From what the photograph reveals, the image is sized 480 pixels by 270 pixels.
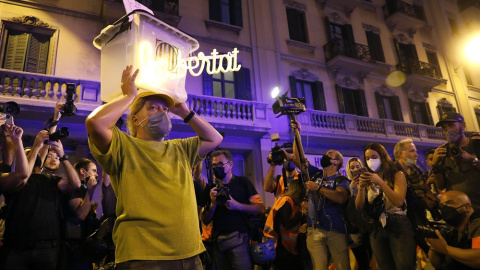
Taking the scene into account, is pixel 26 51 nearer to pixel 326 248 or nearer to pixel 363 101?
pixel 326 248

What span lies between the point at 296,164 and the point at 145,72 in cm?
290

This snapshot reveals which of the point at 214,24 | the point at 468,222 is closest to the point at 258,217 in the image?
the point at 468,222

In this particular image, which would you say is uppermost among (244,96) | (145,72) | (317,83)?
(317,83)

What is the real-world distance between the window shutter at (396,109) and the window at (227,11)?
8688mm

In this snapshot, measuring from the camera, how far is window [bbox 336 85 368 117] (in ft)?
45.0

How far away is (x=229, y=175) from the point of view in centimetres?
407

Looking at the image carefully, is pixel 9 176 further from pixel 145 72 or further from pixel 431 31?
pixel 431 31

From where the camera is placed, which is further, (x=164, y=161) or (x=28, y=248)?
(x=28, y=248)

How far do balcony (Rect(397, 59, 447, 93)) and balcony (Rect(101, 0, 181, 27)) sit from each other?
38.0 ft

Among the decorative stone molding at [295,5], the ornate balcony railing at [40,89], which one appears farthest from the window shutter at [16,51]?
the decorative stone molding at [295,5]

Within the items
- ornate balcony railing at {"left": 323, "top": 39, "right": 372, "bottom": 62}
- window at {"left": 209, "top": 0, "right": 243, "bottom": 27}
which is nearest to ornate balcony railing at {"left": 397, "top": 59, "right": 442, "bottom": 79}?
Answer: ornate balcony railing at {"left": 323, "top": 39, "right": 372, "bottom": 62}

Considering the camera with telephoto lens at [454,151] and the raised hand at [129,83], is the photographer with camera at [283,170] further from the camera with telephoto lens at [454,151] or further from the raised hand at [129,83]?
the raised hand at [129,83]

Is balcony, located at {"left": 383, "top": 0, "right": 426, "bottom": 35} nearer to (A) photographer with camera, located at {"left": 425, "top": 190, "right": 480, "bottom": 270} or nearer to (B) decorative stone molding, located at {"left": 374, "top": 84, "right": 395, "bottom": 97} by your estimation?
(B) decorative stone molding, located at {"left": 374, "top": 84, "right": 395, "bottom": 97}

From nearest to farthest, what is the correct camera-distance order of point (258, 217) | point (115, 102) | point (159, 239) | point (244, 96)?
point (159, 239) < point (115, 102) < point (258, 217) < point (244, 96)
